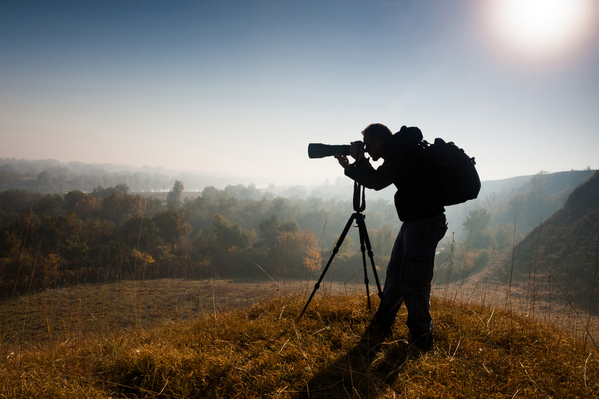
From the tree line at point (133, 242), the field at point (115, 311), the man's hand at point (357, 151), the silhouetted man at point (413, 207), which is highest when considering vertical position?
the man's hand at point (357, 151)

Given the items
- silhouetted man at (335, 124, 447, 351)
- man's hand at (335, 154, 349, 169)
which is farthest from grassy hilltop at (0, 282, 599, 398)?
man's hand at (335, 154, 349, 169)

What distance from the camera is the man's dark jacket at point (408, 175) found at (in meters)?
2.19

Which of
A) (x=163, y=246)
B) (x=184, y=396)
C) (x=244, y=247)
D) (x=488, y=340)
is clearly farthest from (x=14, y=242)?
(x=488, y=340)

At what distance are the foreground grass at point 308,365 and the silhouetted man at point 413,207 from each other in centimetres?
41

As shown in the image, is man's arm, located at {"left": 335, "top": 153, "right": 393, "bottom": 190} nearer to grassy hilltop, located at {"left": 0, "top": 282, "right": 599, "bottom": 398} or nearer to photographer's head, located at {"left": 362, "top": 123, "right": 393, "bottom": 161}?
photographer's head, located at {"left": 362, "top": 123, "right": 393, "bottom": 161}

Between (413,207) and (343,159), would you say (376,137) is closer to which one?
(343,159)

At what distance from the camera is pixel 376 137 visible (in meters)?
2.41

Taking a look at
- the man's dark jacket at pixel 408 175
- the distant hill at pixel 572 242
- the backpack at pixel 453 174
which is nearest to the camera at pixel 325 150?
the man's dark jacket at pixel 408 175

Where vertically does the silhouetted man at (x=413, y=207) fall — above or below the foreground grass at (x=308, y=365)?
above

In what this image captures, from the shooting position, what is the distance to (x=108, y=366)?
1917mm

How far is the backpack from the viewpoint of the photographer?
208cm

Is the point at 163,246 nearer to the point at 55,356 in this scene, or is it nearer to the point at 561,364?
the point at 55,356

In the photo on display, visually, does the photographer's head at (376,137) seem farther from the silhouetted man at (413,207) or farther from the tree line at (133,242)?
the tree line at (133,242)

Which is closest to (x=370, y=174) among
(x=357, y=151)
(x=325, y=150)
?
(x=357, y=151)
